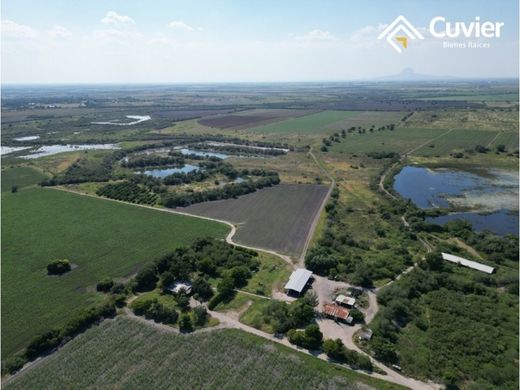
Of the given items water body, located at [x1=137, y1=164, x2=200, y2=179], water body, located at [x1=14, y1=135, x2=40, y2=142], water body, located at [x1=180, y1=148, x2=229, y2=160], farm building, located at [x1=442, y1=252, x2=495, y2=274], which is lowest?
water body, located at [x1=137, y1=164, x2=200, y2=179]

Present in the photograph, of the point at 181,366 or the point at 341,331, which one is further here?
the point at 341,331

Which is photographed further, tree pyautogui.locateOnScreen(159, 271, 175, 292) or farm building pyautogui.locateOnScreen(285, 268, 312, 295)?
tree pyautogui.locateOnScreen(159, 271, 175, 292)

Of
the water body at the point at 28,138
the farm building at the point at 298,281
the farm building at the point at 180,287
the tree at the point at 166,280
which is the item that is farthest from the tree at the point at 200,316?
the water body at the point at 28,138

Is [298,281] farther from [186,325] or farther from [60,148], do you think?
[60,148]

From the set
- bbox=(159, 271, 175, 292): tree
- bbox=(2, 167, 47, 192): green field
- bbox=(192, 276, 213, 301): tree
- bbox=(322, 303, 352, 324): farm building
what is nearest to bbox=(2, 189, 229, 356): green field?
bbox=(159, 271, 175, 292): tree

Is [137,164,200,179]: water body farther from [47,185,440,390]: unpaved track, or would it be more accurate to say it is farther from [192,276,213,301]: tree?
[47,185,440,390]: unpaved track

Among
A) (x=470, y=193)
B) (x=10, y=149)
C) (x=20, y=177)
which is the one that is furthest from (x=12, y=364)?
(x=10, y=149)

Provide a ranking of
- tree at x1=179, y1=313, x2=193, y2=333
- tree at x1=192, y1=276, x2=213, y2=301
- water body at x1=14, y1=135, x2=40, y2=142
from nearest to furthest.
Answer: tree at x1=179, y1=313, x2=193, y2=333
tree at x1=192, y1=276, x2=213, y2=301
water body at x1=14, y1=135, x2=40, y2=142

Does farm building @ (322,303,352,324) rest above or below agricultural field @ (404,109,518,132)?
below
